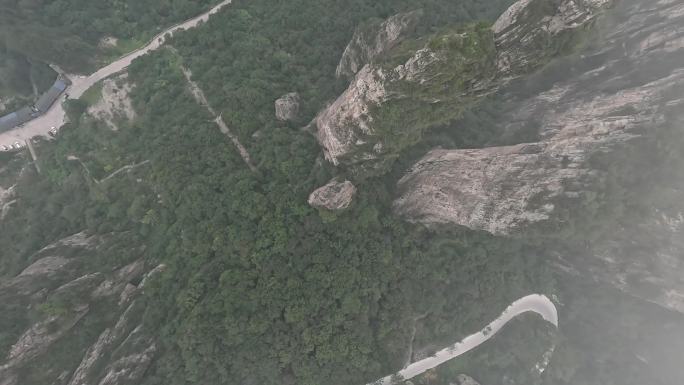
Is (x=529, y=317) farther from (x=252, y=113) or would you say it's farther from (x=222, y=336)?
(x=252, y=113)

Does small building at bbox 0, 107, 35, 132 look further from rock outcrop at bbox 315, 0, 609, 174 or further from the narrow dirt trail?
rock outcrop at bbox 315, 0, 609, 174

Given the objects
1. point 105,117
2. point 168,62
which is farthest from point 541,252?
point 105,117

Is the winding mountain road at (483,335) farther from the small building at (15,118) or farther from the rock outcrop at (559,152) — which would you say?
the small building at (15,118)

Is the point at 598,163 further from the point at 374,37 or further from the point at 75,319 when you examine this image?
the point at 75,319

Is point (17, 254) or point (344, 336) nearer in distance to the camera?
point (344, 336)

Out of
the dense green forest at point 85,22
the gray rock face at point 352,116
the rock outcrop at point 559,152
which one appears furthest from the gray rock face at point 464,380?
the dense green forest at point 85,22

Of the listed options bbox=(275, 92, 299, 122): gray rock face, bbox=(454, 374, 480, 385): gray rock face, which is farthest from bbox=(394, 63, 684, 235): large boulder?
bbox=(454, 374, 480, 385): gray rock face
